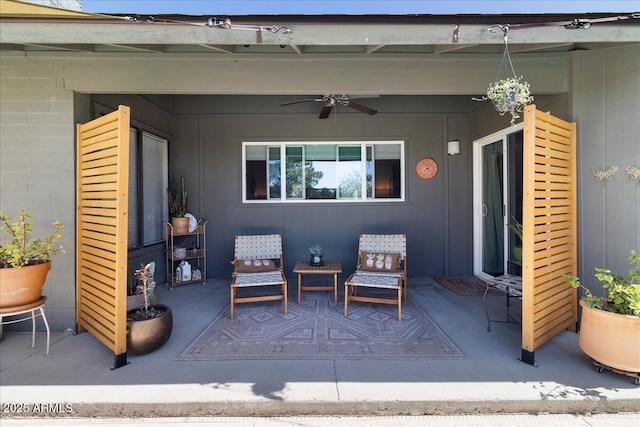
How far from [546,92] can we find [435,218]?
2.65 metres

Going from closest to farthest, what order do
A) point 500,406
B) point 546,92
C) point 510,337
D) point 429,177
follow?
point 500,406 < point 510,337 < point 546,92 < point 429,177

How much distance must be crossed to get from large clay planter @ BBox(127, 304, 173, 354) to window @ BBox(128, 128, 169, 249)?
199cm

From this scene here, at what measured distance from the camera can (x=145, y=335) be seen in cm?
268

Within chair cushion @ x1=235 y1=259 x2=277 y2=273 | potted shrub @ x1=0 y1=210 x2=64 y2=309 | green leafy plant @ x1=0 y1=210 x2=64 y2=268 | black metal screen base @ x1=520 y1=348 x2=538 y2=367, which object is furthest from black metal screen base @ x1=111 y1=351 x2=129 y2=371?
black metal screen base @ x1=520 y1=348 x2=538 y2=367

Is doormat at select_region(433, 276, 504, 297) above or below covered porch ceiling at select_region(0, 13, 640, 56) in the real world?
below

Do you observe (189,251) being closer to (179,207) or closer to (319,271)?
(179,207)

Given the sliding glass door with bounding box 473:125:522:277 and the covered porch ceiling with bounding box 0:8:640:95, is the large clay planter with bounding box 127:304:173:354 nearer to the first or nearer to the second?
the covered porch ceiling with bounding box 0:8:640:95

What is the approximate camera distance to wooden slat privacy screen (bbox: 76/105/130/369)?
251cm

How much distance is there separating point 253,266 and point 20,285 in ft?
7.71

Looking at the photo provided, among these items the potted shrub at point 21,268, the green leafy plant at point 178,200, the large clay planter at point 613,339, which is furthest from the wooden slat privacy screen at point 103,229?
the large clay planter at point 613,339

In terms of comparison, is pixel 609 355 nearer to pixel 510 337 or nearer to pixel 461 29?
pixel 510 337

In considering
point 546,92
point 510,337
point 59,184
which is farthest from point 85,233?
point 546,92

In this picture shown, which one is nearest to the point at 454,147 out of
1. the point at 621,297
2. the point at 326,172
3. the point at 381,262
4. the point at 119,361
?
the point at 326,172

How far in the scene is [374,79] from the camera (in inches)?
131
